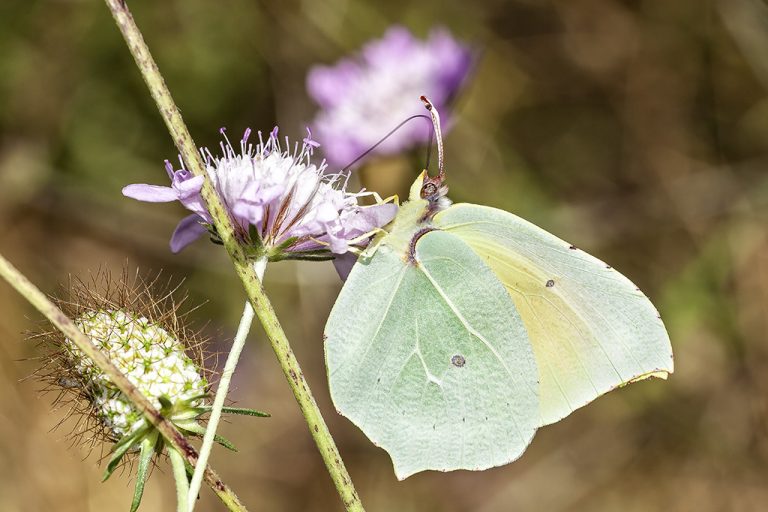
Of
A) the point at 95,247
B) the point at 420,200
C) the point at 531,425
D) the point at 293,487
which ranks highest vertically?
the point at 420,200

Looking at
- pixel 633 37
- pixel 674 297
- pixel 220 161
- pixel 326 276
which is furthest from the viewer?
pixel 633 37

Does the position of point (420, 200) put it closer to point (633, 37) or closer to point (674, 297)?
point (674, 297)

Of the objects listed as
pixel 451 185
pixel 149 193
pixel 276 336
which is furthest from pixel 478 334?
pixel 451 185

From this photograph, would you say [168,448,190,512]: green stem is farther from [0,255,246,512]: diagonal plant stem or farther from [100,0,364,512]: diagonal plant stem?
[100,0,364,512]: diagonal plant stem

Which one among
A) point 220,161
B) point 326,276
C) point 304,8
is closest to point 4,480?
point 326,276

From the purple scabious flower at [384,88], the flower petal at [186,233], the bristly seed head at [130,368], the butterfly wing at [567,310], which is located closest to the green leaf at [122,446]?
the bristly seed head at [130,368]
